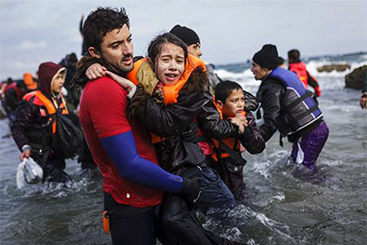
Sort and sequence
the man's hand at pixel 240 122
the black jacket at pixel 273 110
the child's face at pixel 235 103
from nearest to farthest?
1. the man's hand at pixel 240 122
2. the child's face at pixel 235 103
3. the black jacket at pixel 273 110

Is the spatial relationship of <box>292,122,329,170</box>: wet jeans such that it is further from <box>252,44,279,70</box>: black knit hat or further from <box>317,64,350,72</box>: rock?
<box>317,64,350,72</box>: rock

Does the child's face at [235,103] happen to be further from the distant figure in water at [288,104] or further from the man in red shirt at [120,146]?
the man in red shirt at [120,146]

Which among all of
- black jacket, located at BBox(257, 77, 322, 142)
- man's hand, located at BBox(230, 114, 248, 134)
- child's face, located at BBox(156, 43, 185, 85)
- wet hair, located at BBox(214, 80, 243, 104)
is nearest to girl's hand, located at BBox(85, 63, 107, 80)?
child's face, located at BBox(156, 43, 185, 85)

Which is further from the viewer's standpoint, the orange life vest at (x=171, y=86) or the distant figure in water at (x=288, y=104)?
the distant figure in water at (x=288, y=104)

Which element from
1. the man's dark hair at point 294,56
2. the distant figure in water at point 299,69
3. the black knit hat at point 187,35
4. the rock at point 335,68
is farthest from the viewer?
the rock at point 335,68

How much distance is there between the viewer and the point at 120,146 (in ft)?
6.41

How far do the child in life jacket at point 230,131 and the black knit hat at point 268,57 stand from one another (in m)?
1.14

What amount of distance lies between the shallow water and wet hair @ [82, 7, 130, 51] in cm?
209

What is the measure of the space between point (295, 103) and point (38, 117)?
382 cm

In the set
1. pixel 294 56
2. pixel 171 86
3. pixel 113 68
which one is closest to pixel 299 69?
pixel 294 56

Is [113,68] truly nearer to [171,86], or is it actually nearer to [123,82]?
[123,82]

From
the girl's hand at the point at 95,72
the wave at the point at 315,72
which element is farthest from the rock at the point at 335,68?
the girl's hand at the point at 95,72

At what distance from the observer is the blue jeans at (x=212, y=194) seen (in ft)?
9.23

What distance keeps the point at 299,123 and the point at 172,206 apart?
3.11 metres
